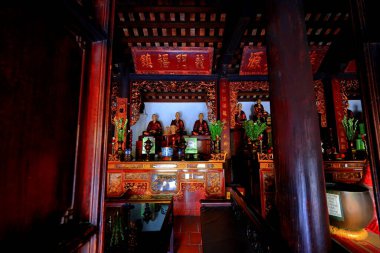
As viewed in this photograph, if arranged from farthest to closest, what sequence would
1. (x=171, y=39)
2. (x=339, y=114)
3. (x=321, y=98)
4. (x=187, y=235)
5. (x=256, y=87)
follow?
(x=256, y=87), (x=321, y=98), (x=339, y=114), (x=171, y=39), (x=187, y=235)

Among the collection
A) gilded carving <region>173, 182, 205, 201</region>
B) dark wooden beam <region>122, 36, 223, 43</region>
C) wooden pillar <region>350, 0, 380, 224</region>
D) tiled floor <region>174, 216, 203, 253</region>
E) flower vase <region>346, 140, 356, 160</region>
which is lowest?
tiled floor <region>174, 216, 203, 253</region>

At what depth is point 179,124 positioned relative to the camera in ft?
21.0

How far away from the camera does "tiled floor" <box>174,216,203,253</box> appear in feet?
8.55

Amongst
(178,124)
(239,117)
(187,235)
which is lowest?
(187,235)

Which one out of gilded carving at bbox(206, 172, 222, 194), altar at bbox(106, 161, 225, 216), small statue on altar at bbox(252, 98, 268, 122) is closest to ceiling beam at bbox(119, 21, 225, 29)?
altar at bbox(106, 161, 225, 216)

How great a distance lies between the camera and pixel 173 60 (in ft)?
17.3

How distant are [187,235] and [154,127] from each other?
3.77m

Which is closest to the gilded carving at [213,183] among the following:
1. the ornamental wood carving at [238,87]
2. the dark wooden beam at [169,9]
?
the ornamental wood carving at [238,87]

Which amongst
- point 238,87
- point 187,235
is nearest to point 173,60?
point 238,87

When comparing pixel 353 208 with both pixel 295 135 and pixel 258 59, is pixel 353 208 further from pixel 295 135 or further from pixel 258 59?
pixel 258 59

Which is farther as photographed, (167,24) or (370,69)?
(167,24)

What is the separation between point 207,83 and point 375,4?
475 cm

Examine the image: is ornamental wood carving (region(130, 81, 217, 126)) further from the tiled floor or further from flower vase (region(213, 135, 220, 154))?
the tiled floor

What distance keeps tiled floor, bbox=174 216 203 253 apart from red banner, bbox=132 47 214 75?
3.73 meters
